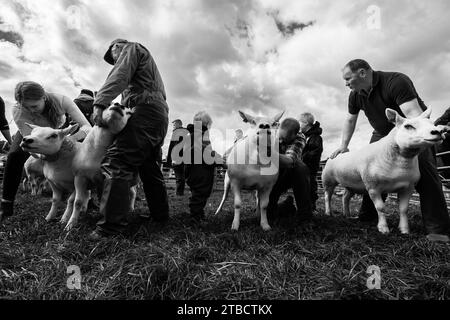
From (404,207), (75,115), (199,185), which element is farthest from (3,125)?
(404,207)

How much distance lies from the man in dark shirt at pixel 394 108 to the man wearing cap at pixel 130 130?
2.67 m

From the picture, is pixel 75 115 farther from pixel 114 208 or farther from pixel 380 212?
pixel 380 212

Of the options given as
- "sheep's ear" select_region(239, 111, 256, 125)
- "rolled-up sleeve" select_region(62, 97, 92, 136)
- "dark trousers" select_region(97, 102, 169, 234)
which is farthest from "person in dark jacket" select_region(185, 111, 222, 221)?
"rolled-up sleeve" select_region(62, 97, 92, 136)

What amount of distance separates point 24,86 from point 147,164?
1.88 metres

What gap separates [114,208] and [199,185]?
162 cm

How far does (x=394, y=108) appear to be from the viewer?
3.42 metres

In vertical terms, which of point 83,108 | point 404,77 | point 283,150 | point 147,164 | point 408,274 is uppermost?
point 83,108

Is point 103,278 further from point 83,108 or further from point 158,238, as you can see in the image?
point 83,108

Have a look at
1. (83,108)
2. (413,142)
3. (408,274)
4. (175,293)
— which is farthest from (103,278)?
(83,108)

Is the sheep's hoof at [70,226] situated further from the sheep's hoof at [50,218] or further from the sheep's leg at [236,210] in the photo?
the sheep's leg at [236,210]

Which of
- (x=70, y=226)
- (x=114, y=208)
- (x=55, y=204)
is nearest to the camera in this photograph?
(x=114, y=208)

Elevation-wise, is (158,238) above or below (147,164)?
below

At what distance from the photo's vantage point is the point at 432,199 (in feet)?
9.41

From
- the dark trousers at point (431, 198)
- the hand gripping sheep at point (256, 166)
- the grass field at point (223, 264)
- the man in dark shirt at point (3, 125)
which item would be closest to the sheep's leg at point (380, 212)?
the grass field at point (223, 264)
